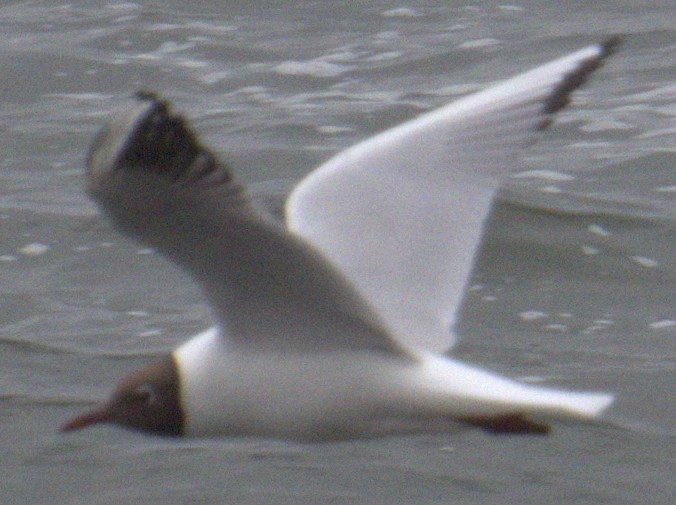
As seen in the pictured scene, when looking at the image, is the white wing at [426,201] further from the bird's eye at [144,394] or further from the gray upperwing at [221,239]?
the bird's eye at [144,394]

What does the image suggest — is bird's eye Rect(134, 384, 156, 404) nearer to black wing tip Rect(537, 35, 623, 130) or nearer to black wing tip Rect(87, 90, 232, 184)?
black wing tip Rect(87, 90, 232, 184)

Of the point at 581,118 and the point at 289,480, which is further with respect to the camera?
the point at 581,118

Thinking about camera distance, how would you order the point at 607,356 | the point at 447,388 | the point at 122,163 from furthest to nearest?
the point at 607,356
the point at 447,388
the point at 122,163

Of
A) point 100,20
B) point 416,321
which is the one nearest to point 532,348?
point 416,321

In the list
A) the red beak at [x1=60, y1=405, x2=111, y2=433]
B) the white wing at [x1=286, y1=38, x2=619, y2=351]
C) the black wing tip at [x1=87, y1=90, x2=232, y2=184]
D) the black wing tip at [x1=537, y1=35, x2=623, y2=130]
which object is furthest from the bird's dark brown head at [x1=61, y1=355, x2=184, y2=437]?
the black wing tip at [x1=537, y1=35, x2=623, y2=130]

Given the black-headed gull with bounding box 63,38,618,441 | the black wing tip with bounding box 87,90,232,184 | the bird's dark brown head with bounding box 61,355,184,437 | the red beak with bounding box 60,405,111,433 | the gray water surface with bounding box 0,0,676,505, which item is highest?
the black wing tip with bounding box 87,90,232,184

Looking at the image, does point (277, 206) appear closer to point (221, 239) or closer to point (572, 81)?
point (572, 81)

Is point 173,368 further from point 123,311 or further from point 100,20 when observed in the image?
point 100,20
